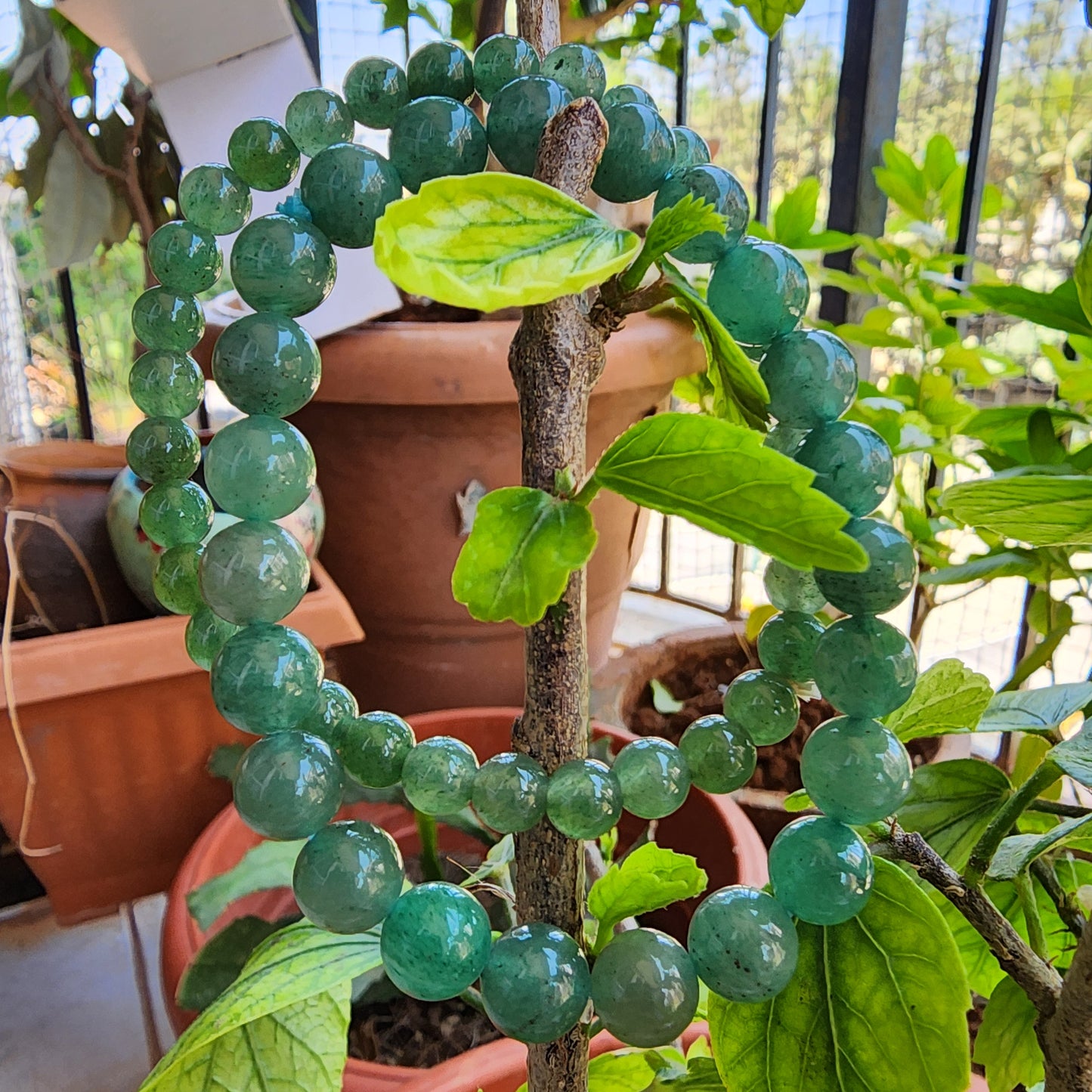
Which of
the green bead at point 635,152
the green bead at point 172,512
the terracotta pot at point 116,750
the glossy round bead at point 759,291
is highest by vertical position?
the green bead at point 635,152

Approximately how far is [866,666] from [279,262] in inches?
7.2

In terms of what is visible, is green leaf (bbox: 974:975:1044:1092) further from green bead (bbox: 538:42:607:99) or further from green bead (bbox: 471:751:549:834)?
green bead (bbox: 538:42:607:99)

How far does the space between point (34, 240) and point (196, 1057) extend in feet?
2.82

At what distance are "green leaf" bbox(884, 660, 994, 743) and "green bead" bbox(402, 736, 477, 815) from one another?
0.49 feet

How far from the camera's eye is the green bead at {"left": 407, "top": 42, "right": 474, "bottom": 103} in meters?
0.29

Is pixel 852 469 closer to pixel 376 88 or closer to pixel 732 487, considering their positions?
pixel 732 487

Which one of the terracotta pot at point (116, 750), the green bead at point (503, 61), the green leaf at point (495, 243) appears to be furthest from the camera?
the terracotta pot at point (116, 750)

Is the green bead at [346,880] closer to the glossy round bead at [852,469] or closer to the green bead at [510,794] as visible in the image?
the green bead at [510,794]

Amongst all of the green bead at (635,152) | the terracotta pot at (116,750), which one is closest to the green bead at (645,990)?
the green bead at (635,152)

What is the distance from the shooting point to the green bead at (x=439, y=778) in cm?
27

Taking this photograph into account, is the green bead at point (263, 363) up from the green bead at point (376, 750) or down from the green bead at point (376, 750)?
up

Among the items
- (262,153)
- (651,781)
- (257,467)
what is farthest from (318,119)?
(651,781)

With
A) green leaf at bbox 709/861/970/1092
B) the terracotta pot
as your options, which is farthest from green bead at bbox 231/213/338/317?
the terracotta pot

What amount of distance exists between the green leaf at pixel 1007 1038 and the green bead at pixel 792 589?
172 millimetres
